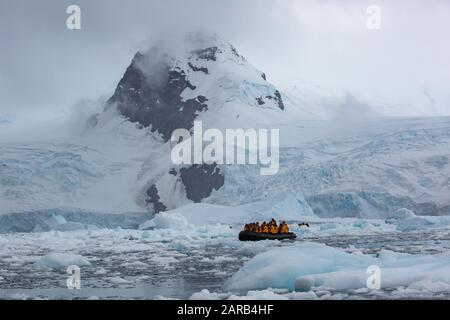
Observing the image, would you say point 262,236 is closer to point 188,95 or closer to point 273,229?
point 273,229

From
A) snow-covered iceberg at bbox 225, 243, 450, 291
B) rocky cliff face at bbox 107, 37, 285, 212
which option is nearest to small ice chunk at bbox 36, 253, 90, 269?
snow-covered iceberg at bbox 225, 243, 450, 291

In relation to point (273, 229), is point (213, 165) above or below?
above

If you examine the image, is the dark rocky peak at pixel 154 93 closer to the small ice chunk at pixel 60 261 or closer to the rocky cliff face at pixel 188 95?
the rocky cliff face at pixel 188 95

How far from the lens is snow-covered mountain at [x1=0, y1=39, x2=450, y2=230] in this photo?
58.7m

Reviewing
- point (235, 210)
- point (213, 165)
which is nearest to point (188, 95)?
point (213, 165)

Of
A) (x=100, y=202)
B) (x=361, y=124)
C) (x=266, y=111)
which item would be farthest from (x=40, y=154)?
(x=361, y=124)

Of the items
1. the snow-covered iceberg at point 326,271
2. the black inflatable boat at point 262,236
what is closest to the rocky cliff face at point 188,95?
the black inflatable boat at point 262,236

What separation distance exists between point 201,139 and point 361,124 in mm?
22458

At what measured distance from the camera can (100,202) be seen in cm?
9625

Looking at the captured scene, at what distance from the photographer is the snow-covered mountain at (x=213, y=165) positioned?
58.7m

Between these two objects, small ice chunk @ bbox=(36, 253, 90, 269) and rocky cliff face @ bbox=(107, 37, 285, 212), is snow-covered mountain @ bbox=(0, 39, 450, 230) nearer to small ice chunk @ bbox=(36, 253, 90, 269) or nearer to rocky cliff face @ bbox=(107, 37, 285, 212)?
rocky cliff face @ bbox=(107, 37, 285, 212)

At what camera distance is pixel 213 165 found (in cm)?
9431
